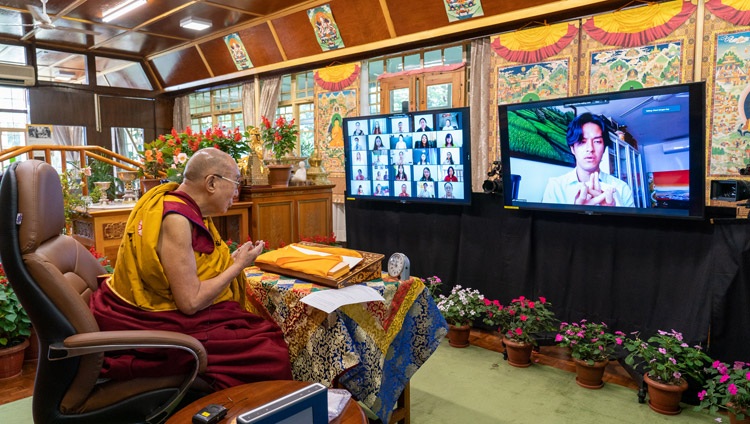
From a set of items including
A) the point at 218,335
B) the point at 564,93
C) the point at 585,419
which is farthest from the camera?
the point at 564,93

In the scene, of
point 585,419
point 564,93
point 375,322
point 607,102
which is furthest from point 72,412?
point 564,93

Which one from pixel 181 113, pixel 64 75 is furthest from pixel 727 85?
pixel 64 75

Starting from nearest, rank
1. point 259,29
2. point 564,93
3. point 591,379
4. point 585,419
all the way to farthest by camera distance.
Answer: point 585,419 → point 591,379 → point 564,93 → point 259,29

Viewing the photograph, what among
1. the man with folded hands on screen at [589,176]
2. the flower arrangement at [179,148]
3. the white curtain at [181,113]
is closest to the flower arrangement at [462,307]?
the man with folded hands on screen at [589,176]

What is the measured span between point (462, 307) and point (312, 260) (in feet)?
6.15

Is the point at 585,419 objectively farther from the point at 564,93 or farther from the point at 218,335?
the point at 564,93

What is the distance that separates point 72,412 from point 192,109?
9030 mm

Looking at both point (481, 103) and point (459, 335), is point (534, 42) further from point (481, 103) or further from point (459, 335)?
point (459, 335)

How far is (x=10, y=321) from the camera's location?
9.32ft

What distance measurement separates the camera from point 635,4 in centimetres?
412

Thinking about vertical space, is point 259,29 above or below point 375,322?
above

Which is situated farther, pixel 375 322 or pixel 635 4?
pixel 635 4

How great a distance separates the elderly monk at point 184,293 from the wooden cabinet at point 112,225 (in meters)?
2.28

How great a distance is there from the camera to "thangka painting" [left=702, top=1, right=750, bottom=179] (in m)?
3.68
